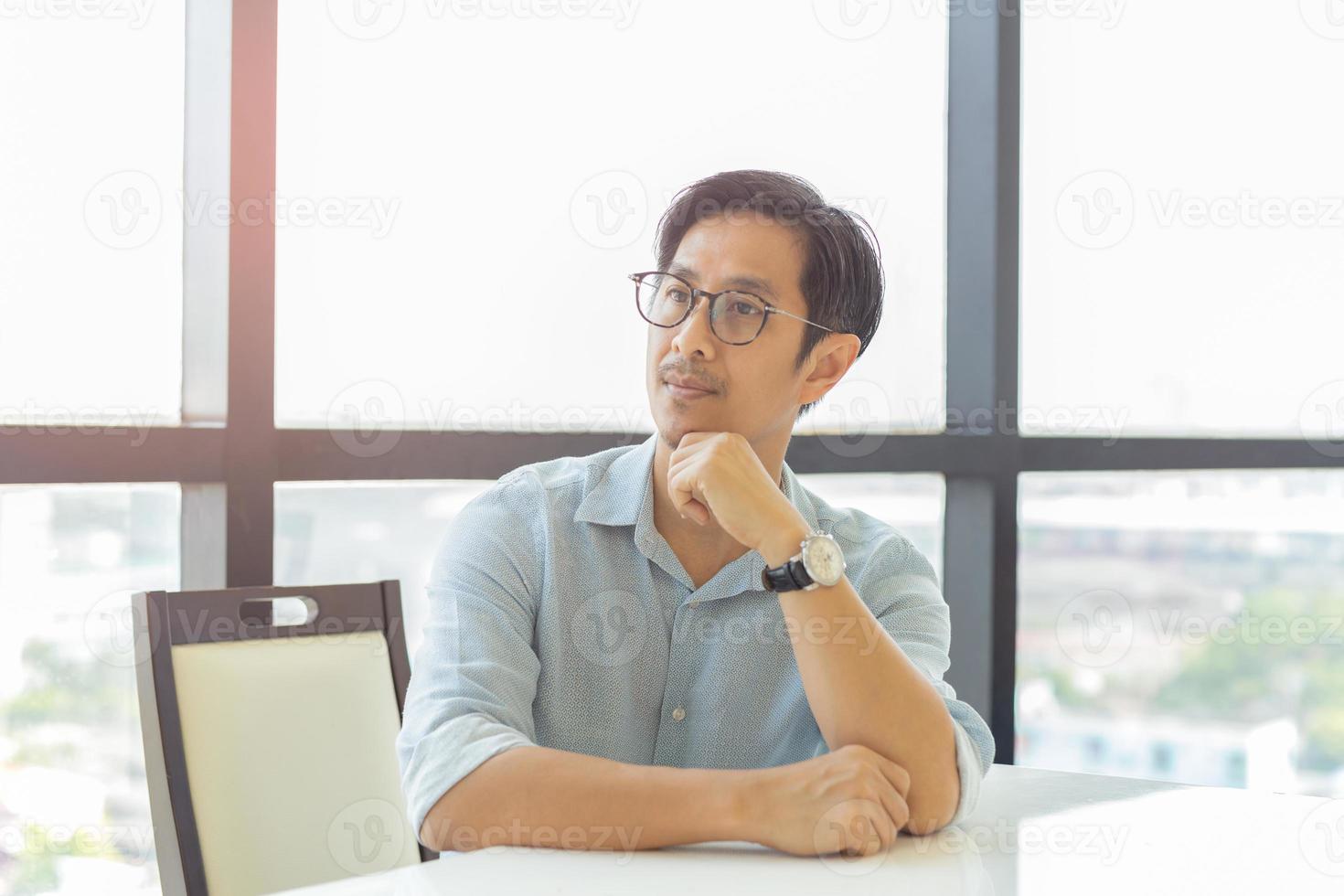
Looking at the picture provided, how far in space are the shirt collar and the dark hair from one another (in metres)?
0.27

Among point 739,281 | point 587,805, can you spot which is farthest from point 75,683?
point 739,281

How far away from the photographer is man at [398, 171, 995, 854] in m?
1.25

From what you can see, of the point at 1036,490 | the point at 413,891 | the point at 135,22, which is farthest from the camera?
the point at 1036,490

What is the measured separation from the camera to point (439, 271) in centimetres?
222

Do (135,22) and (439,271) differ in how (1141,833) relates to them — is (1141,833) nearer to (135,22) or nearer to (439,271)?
(439,271)

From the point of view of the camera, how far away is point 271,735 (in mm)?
1646

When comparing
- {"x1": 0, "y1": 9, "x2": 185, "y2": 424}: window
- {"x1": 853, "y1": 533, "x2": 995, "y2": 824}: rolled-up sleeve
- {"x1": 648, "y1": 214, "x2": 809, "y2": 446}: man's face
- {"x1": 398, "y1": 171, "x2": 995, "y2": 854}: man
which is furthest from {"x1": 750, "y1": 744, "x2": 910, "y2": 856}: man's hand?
{"x1": 0, "y1": 9, "x2": 185, "y2": 424}: window

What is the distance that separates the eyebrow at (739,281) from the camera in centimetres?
165

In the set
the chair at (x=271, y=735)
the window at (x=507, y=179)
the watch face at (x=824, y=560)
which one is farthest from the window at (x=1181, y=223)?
the chair at (x=271, y=735)

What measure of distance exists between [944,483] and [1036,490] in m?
0.36

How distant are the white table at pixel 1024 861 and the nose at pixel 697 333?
63cm

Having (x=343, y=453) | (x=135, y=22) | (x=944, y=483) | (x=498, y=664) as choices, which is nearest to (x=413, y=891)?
(x=498, y=664)

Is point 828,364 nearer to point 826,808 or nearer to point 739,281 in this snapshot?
point 739,281

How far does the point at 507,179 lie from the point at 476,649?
3.71 ft
